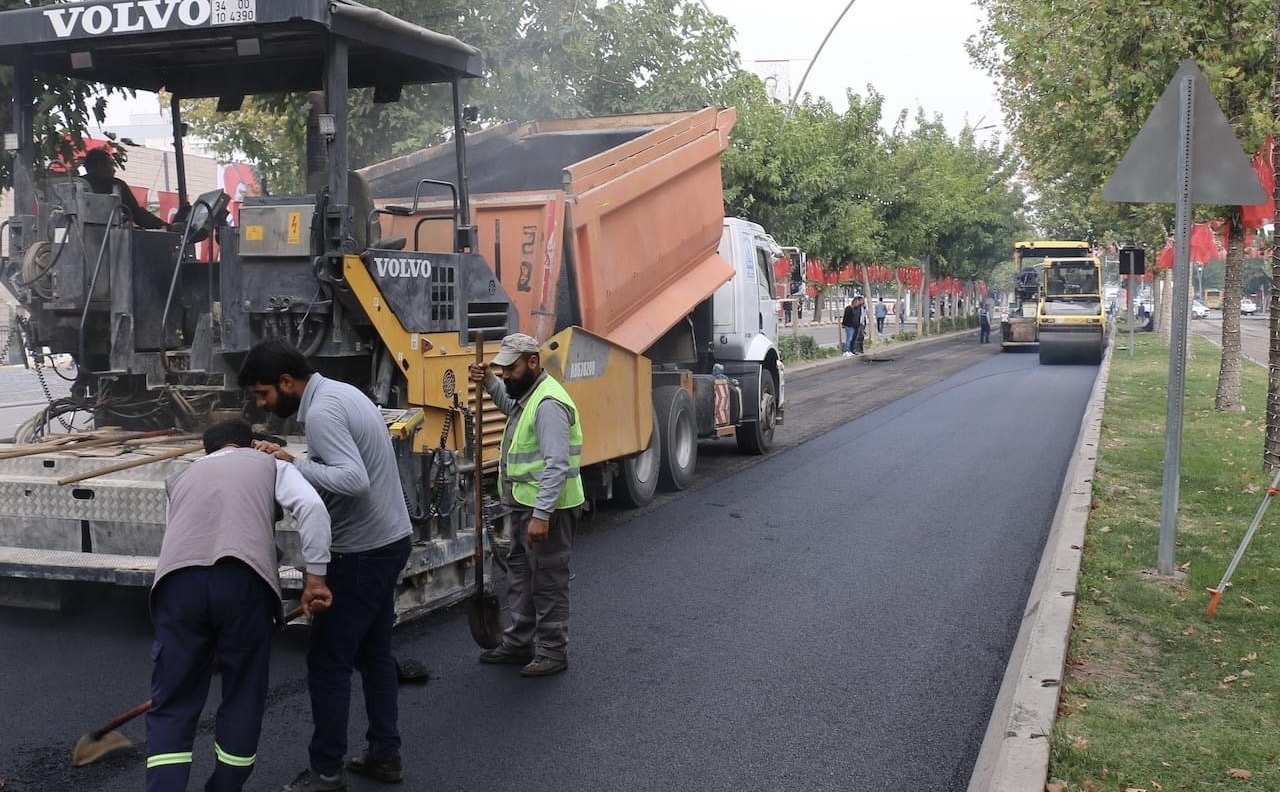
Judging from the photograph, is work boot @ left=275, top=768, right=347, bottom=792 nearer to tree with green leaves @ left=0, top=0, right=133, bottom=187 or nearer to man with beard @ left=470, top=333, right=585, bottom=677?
man with beard @ left=470, top=333, right=585, bottom=677

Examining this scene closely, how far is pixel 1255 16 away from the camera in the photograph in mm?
12336

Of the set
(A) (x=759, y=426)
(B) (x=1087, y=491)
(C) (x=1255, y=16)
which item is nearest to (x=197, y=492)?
(B) (x=1087, y=491)

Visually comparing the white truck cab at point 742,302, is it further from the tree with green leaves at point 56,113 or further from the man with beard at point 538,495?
the man with beard at point 538,495

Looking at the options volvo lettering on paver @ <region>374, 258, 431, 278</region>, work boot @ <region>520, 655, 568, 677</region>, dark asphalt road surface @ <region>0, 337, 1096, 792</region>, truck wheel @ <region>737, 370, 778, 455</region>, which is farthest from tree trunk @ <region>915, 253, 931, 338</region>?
work boot @ <region>520, 655, 568, 677</region>

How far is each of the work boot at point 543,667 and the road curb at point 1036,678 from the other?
6.52 ft

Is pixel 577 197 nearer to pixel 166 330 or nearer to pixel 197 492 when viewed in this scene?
pixel 166 330

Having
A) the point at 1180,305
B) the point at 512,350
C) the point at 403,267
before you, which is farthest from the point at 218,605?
the point at 1180,305

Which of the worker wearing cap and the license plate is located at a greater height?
the license plate

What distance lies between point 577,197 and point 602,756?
4.97m

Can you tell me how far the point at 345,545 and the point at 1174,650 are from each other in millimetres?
4010

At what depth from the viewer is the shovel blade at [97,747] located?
15.6 feet

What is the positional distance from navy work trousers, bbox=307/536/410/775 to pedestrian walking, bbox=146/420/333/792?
44 centimetres

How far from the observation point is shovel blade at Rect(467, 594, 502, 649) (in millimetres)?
5965

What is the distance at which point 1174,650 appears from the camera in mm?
6117
